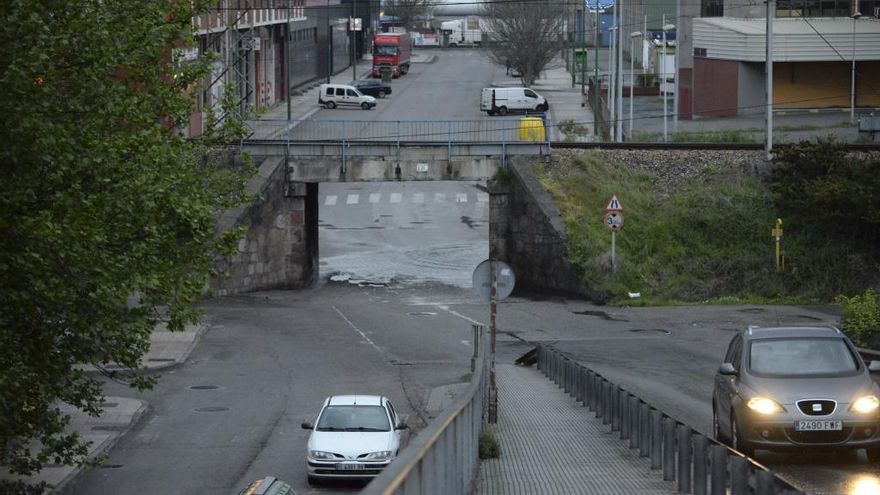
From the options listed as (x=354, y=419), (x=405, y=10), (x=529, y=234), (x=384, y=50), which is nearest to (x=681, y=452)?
(x=354, y=419)

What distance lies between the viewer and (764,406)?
15.1 m

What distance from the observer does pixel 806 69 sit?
71812mm

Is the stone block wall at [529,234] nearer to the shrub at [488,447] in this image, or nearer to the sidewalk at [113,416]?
the sidewalk at [113,416]

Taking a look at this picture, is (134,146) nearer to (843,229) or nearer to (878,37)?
(843,229)

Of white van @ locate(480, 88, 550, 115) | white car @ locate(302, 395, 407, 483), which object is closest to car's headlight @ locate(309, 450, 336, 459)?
white car @ locate(302, 395, 407, 483)

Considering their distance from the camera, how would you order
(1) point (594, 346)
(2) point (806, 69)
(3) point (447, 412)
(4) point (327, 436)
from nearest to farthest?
(3) point (447, 412) < (4) point (327, 436) < (1) point (594, 346) < (2) point (806, 69)

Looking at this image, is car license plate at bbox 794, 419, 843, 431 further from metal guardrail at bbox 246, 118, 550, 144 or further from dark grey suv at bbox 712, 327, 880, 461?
metal guardrail at bbox 246, 118, 550, 144

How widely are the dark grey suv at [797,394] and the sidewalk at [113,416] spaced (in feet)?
31.1

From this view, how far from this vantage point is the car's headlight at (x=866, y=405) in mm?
14922

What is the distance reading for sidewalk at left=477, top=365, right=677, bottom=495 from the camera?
14727 millimetres

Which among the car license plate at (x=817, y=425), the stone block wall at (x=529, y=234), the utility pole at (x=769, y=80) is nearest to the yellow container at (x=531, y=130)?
the stone block wall at (x=529, y=234)

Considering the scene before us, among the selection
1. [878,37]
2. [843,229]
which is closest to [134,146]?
[843,229]

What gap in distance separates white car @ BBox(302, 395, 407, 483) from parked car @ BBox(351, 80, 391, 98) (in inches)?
2683

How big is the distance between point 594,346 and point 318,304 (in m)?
11.1
